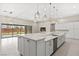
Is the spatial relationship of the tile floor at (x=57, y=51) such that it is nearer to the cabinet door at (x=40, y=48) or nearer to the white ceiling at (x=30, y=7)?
the cabinet door at (x=40, y=48)

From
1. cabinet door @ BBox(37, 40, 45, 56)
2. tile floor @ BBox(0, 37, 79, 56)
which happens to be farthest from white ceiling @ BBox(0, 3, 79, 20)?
cabinet door @ BBox(37, 40, 45, 56)

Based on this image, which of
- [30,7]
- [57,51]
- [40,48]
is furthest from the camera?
[57,51]

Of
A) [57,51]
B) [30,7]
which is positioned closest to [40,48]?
[57,51]

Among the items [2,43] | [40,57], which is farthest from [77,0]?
[2,43]

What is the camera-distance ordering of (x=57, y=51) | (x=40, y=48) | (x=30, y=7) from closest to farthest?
(x=40, y=48), (x=30, y=7), (x=57, y=51)

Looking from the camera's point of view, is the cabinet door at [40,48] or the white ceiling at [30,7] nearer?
the cabinet door at [40,48]

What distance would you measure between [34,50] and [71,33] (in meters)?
4.18

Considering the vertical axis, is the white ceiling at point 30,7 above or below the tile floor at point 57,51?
above

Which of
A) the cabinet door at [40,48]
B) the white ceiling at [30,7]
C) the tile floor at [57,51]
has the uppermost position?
the white ceiling at [30,7]

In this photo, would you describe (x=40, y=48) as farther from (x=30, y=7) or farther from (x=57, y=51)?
(x=30, y=7)

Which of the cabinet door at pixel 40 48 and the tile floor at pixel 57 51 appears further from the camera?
the tile floor at pixel 57 51

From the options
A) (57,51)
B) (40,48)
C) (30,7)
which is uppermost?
(30,7)

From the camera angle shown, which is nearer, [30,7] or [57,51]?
[30,7]

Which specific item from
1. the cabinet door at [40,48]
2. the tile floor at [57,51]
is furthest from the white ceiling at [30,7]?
the cabinet door at [40,48]
